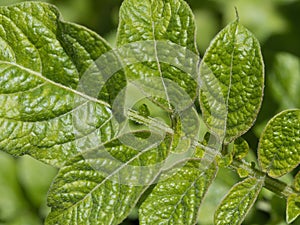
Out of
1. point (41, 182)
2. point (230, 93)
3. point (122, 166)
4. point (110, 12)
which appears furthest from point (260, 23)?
point (122, 166)

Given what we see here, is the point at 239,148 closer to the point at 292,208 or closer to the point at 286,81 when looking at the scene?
the point at 292,208

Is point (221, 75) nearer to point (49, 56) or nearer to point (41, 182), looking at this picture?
point (49, 56)

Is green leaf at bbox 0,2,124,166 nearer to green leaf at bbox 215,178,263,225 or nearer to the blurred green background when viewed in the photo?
green leaf at bbox 215,178,263,225

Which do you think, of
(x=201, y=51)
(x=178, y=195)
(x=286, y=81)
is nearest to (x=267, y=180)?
(x=178, y=195)

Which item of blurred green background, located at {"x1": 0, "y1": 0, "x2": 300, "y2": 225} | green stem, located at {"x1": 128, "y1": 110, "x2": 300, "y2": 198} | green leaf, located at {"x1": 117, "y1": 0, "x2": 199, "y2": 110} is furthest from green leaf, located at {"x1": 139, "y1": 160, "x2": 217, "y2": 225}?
blurred green background, located at {"x1": 0, "y1": 0, "x2": 300, "y2": 225}

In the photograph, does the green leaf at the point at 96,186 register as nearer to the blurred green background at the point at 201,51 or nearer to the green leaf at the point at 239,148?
the green leaf at the point at 239,148

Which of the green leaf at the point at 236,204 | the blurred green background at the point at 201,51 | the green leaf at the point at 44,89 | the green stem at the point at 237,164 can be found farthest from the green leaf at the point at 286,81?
the green leaf at the point at 44,89
